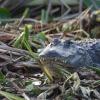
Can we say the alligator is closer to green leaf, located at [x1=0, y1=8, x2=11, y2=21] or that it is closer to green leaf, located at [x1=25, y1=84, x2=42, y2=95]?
green leaf, located at [x1=25, y1=84, x2=42, y2=95]

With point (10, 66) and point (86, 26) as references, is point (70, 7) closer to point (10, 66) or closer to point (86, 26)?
point (86, 26)

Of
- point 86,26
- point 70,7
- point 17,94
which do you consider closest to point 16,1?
point 70,7

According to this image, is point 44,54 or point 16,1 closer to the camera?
point 44,54

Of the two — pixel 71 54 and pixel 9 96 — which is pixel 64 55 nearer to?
pixel 71 54

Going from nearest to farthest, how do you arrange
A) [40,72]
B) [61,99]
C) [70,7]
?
[61,99] < [40,72] < [70,7]

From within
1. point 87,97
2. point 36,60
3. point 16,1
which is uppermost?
point 16,1

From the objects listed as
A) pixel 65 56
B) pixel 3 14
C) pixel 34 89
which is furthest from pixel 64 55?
pixel 3 14

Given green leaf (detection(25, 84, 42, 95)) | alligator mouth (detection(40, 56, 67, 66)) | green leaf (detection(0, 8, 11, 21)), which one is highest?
green leaf (detection(0, 8, 11, 21))

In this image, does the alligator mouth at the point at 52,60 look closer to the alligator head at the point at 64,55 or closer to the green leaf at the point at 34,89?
the alligator head at the point at 64,55

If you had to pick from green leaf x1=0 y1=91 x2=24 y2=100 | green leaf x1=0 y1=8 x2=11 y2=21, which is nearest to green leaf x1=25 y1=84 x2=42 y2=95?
green leaf x1=0 y1=91 x2=24 y2=100
